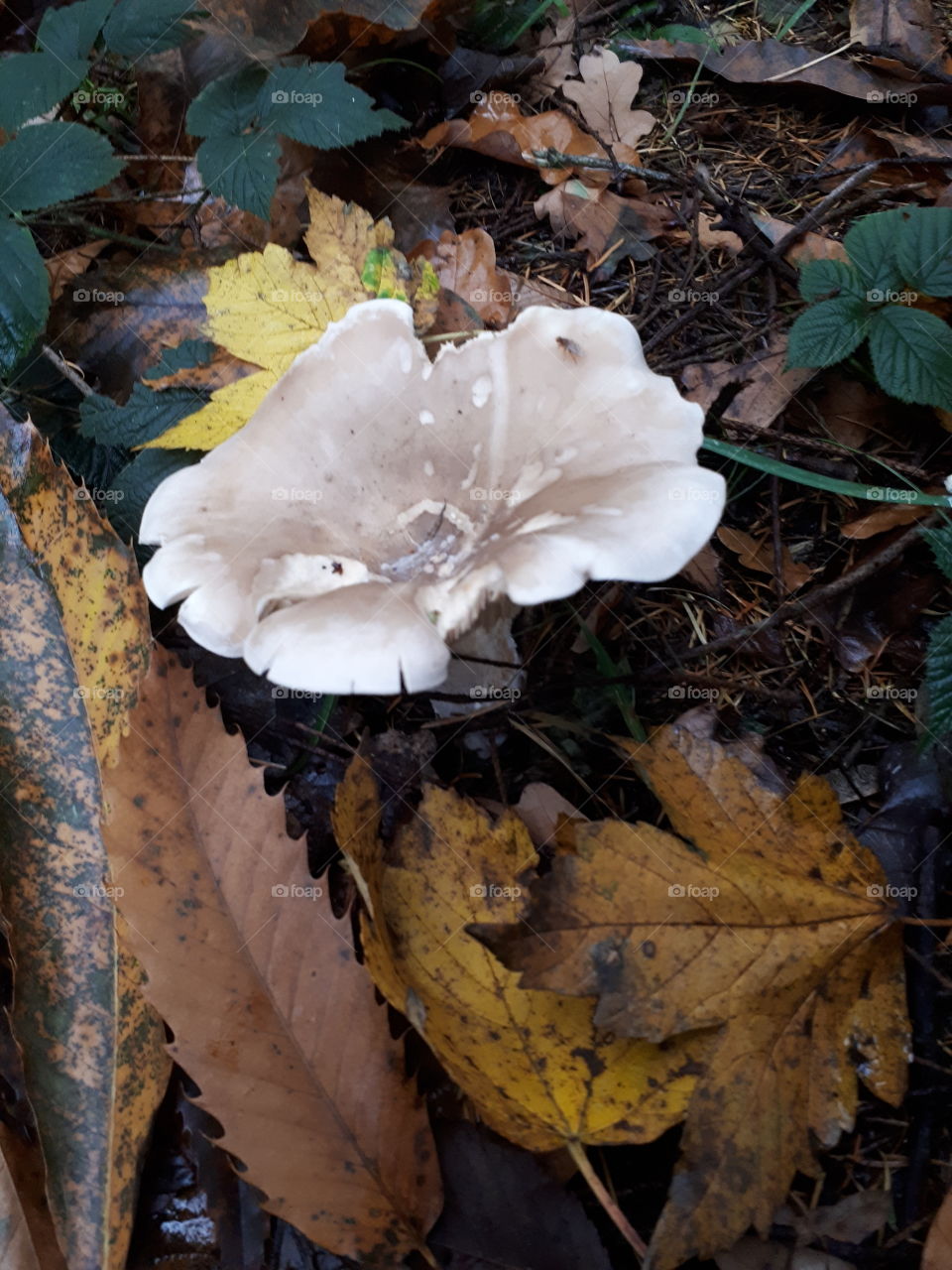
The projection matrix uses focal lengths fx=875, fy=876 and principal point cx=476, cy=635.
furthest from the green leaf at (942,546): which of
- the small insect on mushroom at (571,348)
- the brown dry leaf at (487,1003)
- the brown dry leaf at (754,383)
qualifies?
the brown dry leaf at (487,1003)

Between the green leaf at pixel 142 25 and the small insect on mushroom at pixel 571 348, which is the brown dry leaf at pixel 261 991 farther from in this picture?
the green leaf at pixel 142 25

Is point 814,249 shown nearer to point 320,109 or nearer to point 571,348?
point 571,348

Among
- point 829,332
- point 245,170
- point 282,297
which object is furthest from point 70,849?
point 829,332

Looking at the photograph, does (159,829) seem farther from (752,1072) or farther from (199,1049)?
(752,1072)

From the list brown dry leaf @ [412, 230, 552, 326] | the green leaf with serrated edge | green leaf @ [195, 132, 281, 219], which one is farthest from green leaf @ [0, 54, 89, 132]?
brown dry leaf @ [412, 230, 552, 326]

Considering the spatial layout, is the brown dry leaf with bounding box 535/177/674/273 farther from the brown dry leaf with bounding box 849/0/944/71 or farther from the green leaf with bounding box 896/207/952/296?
the brown dry leaf with bounding box 849/0/944/71

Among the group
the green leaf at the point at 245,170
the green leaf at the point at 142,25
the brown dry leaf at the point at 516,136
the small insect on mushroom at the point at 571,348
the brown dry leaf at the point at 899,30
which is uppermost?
the green leaf at the point at 142,25
